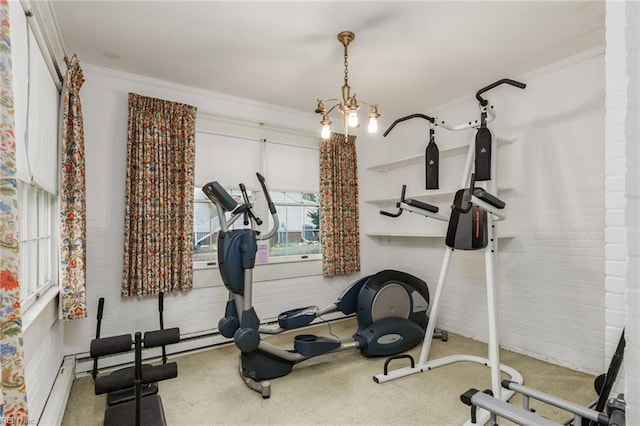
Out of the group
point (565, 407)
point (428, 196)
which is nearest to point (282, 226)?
point (428, 196)

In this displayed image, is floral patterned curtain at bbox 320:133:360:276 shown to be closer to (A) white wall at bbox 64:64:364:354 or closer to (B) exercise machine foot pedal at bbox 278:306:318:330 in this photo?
(B) exercise machine foot pedal at bbox 278:306:318:330

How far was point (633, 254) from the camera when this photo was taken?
2.33 feet

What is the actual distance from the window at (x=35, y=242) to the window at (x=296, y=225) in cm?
207

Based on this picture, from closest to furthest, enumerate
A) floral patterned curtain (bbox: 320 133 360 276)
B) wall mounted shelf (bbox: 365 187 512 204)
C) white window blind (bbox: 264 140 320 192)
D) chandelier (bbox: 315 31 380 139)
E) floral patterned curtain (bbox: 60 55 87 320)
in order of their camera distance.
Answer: chandelier (bbox: 315 31 380 139)
floral patterned curtain (bbox: 60 55 87 320)
wall mounted shelf (bbox: 365 187 512 204)
white window blind (bbox: 264 140 320 192)
floral patterned curtain (bbox: 320 133 360 276)

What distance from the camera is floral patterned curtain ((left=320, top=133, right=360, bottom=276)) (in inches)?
169

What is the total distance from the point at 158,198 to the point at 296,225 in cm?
167

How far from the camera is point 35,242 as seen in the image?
7.63 ft

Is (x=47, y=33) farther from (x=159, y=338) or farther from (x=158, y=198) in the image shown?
(x=159, y=338)

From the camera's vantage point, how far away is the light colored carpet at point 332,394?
2229mm

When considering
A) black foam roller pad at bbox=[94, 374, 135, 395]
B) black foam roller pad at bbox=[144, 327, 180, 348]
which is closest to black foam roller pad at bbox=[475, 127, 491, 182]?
black foam roller pad at bbox=[144, 327, 180, 348]

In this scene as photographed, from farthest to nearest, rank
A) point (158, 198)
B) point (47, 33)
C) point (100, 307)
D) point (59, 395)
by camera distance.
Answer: point (158, 198) → point (100, 307) → point (59, 395) → point (47, 33)

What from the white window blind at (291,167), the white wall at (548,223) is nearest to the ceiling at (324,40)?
the white wall at (548,223)

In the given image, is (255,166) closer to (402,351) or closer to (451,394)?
(402,351)

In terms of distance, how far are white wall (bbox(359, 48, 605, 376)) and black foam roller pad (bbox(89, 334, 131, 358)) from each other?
133 inches
